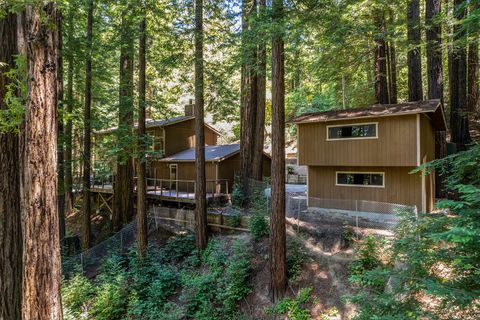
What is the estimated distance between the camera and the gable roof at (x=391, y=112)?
433 inches

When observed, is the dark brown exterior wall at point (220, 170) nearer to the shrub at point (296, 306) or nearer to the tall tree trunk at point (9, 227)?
the shrub at point (296, 306)

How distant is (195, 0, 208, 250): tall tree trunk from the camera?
1065 centimetres

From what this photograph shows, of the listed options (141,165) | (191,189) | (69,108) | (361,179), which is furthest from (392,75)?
(69,108)

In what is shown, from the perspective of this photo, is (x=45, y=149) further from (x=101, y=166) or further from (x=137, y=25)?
(x=101, y=166)

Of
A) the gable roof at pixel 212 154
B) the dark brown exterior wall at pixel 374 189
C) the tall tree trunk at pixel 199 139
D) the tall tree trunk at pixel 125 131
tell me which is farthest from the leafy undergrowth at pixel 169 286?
the gable roof at pixel 212 154

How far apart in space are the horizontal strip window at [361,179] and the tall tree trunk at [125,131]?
365 inches

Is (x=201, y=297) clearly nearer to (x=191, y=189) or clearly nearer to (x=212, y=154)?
(x=191, y=189)

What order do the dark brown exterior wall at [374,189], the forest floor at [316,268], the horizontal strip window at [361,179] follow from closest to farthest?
the forest floor at [316,268] → the dark brown exterior wall at [374,189] → the horizontal strip window at [361,179]

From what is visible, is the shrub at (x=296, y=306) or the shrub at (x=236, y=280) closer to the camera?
the shrub at (x=296, y=306)

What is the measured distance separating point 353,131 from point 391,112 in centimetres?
168

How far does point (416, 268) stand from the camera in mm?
4480

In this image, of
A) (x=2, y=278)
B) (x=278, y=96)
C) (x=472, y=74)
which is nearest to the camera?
(x=2, y=278)

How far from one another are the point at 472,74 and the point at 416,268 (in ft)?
54.1

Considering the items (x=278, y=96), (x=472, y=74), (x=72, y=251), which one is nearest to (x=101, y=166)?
(x=72, y=251)
